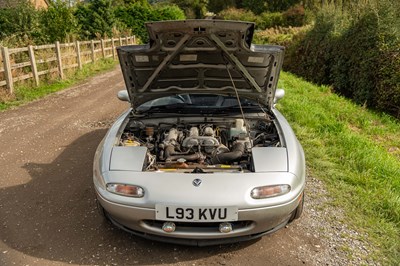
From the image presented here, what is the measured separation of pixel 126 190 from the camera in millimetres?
2623

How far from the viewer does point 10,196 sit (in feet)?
12.6

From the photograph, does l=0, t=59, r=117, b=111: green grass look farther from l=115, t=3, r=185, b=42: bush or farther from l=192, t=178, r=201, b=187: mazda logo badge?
l=115, t=3, r=185, b=42: bush

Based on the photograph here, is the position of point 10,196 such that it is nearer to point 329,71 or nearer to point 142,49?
point 142,49

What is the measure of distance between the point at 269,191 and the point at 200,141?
1093 millimetres

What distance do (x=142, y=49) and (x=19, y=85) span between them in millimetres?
8166

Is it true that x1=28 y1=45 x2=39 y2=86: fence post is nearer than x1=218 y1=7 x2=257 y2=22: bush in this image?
Yes

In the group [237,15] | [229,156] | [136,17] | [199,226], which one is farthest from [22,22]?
[237,15]

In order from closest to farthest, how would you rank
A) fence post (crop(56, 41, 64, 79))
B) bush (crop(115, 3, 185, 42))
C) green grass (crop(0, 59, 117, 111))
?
1. green grass (crop(0, 59, 117, 111))
2. fence post (crop(56, 41, 64, 79))
3. bush (crop(115, 3, 185, 42))

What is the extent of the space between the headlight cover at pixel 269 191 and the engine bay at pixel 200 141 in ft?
0.93

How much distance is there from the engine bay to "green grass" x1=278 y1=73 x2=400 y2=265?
3.82 ft

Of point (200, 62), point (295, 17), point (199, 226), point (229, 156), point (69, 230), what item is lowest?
point (69, 230)

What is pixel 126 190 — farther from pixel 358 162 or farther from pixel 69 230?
pixel 358 162

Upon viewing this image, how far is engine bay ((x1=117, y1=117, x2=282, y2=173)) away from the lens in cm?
313

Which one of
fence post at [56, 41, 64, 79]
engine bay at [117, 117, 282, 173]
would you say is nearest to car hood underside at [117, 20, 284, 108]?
engine bay at [117, 117, 282, 173]
